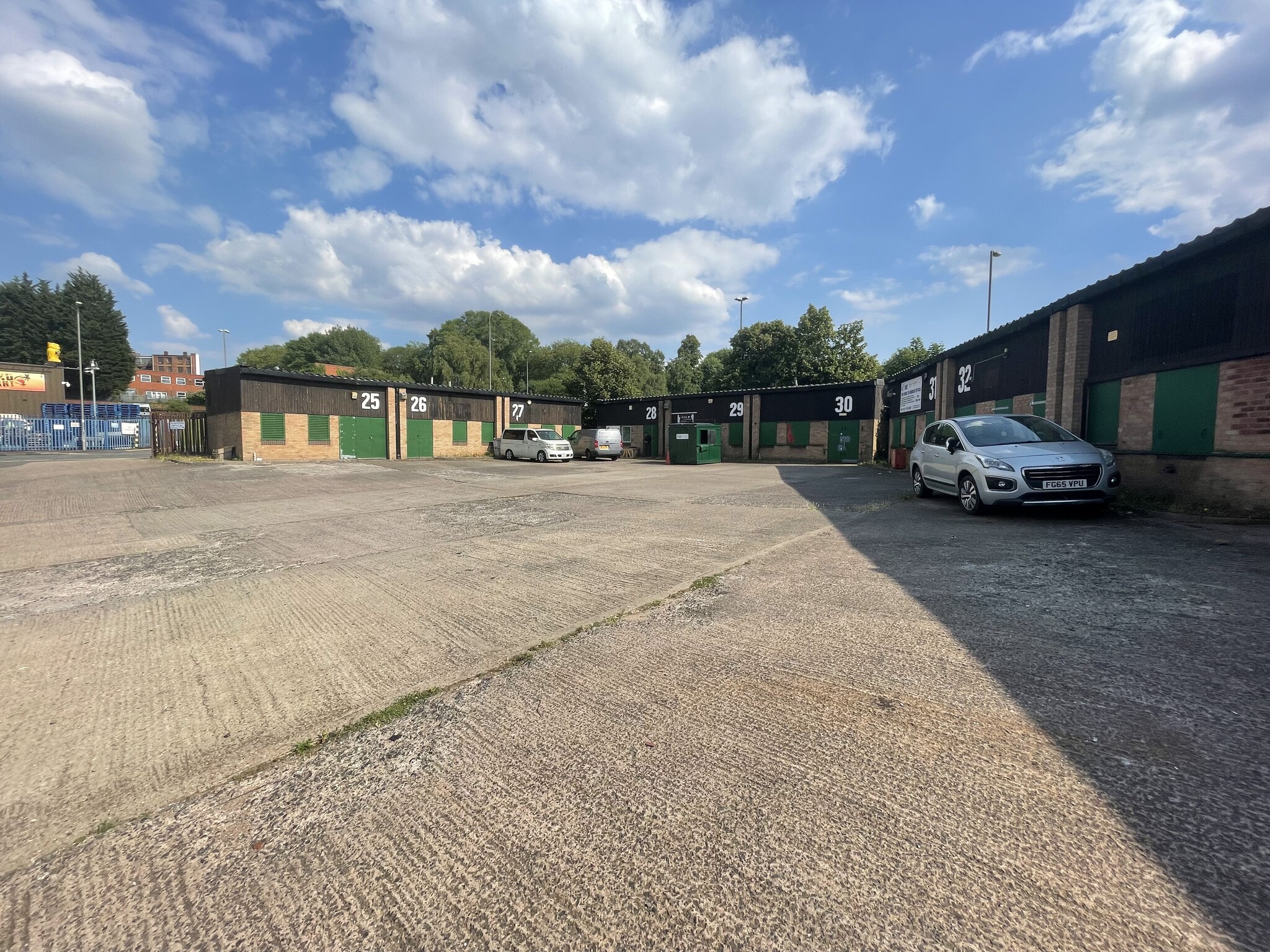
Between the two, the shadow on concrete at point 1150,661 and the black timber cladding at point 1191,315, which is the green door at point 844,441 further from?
the shadow on concrete at point 1150,661

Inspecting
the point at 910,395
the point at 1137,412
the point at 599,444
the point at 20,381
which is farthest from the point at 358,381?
the point at 20,381

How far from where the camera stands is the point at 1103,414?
1002cm

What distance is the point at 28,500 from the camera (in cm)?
1118

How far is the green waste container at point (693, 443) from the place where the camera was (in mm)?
26641

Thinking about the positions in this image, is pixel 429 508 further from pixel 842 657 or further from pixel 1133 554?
pixel 1133 554

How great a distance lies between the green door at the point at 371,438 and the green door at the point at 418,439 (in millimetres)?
1100

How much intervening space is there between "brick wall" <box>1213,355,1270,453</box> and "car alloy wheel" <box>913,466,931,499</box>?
3.91m

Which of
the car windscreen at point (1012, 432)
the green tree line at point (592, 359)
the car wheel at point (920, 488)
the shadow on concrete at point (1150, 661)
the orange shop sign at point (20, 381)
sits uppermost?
the green tree line at point (592, 359)

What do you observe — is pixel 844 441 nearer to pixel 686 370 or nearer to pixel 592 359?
pixel 592 359

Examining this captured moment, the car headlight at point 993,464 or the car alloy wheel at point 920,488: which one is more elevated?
the car headlight at point 993,464

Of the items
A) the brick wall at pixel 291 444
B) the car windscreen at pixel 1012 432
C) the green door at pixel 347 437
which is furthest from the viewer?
the green door at pixel 347 437

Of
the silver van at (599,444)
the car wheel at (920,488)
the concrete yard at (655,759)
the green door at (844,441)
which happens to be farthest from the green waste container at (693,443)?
the concrete yard at (655,759)

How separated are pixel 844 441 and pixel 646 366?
34.6 m

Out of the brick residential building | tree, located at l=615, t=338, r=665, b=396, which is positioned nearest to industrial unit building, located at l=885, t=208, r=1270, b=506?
tree, located at l=615, t=338, r=665, b=396
